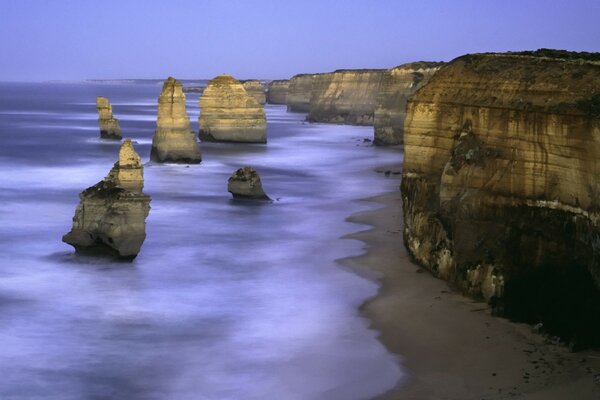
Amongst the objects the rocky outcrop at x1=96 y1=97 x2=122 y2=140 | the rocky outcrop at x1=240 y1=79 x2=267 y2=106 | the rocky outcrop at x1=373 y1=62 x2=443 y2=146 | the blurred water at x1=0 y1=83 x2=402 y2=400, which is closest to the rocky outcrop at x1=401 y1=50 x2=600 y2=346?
the blurred water at x1=0 y1=83 x2=402 y2=400

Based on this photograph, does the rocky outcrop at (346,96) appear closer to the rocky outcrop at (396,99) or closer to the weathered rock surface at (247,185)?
the rocky outcrop at (396,99)

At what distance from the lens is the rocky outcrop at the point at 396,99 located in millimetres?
77250

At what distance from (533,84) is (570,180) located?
3133 millimetres

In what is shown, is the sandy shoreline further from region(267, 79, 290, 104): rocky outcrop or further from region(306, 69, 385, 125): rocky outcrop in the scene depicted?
region(267, 79, 290, 104): rocky outcrop

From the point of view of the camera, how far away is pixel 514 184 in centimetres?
2250

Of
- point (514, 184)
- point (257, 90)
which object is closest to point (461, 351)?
point (514, 184)

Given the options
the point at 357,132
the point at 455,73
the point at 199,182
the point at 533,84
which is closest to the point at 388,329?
the point at 533,84

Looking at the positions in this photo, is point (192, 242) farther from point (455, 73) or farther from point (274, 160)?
point (274, 160)

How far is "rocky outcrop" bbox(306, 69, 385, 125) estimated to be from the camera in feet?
367

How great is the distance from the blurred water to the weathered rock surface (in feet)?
3.00

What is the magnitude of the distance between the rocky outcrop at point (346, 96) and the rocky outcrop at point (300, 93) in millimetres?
21184

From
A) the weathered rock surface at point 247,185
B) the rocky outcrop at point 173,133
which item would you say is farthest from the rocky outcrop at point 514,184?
the rocky outcrop at point 173,133

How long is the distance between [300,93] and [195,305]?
125 metres

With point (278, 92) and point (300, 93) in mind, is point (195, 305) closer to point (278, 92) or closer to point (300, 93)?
point (300, 93)
